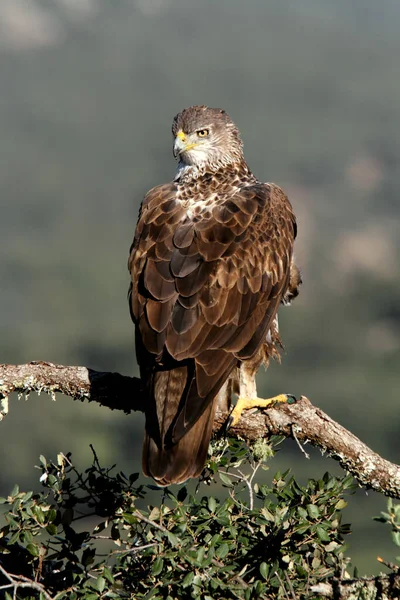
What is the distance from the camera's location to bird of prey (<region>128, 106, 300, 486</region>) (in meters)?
4.69

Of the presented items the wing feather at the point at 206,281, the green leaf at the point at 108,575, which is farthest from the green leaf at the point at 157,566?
the wing feather at the point at 206,281

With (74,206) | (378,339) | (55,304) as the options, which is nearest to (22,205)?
(74,206)

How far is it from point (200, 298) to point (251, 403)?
784mm

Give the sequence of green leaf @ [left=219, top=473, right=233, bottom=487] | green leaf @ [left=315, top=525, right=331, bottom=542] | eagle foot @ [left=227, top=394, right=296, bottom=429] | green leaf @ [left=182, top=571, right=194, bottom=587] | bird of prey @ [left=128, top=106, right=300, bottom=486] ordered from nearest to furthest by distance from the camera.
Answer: green leaf @ [left=182, top=571, right=194, bottom=587]
green leaf @ [left=315, top=525, right=331, bottom=542]
green leaf @ [left=219, top=473, right=233, bottom=487]
bird of prey @ [left=128, top=106, right=300, bottom=486]
eagle foot @ [left=227, top=394, right=296, bottom=429]

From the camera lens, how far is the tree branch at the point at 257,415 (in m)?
4.58

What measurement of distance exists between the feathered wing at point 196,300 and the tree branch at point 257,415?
322 mm

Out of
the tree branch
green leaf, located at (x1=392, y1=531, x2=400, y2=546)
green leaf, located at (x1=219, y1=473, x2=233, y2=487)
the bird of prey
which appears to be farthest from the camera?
the bird of prey

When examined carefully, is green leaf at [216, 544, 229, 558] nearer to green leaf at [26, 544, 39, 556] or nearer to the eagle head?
green leaf at [26, 544, 39, 556]

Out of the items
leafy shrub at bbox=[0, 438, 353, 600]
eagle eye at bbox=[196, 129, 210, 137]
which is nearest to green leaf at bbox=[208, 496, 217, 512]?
leafy shrub at bbox=[0, 438, 353, 600]

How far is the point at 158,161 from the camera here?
57.8 meters

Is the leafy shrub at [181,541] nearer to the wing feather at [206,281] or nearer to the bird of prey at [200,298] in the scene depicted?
the bird of prey at [200,298]

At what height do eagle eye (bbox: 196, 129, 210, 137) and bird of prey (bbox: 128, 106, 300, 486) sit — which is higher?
eagle eye (bbox: 196, 129, 210, 137)

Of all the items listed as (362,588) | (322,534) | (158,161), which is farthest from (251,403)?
(158,161)

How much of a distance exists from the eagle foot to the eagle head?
6.42 ft
